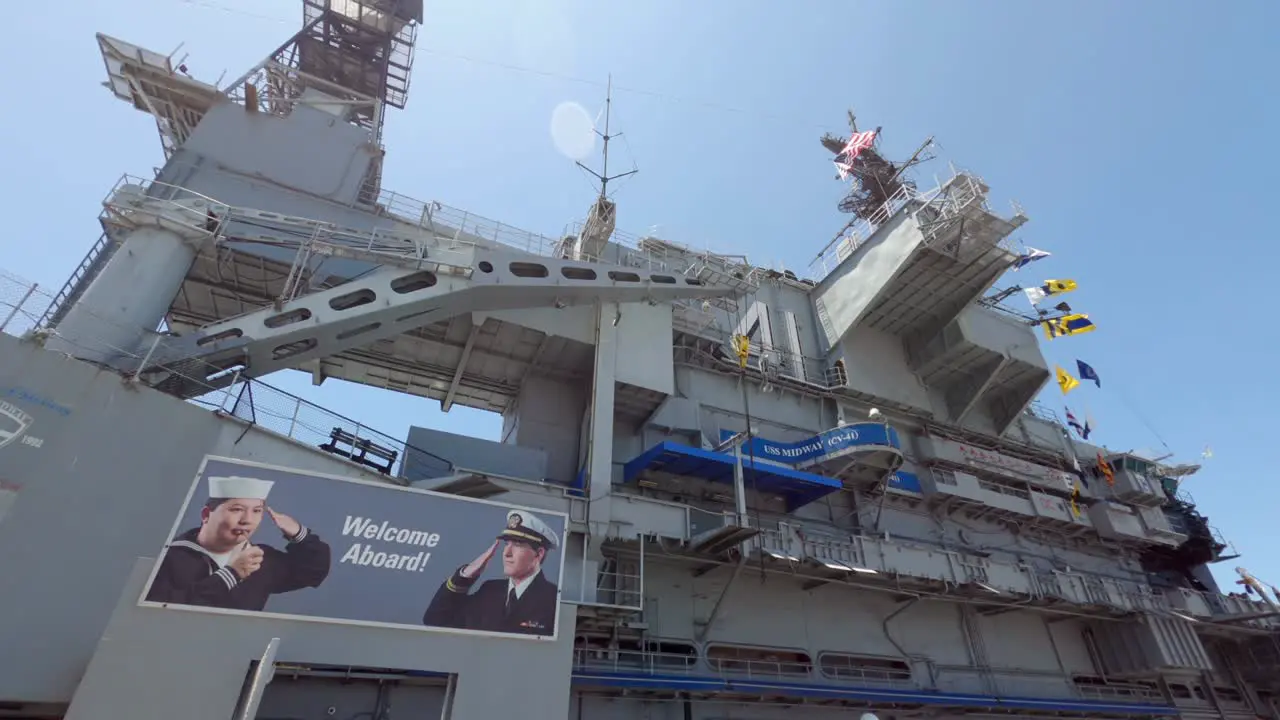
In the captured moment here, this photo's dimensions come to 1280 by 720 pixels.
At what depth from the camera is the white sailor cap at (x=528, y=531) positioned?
852 centimetres

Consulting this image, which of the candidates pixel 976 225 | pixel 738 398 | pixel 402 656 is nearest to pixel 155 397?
pixel 402 656

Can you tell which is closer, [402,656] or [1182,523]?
[402,656]

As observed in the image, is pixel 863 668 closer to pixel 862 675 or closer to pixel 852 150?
pixel 862 675

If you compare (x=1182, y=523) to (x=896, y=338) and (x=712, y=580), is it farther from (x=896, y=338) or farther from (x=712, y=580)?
(x=712, y=580)

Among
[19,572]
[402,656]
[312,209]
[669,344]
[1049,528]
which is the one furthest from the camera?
[1049,528]

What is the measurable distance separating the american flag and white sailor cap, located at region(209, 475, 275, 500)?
1071 inches

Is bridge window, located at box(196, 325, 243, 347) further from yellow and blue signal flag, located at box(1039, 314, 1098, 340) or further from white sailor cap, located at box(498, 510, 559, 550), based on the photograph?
yellow and blue signal flag, located at box(1039, 314, 1098, 340)

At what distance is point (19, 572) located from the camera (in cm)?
787

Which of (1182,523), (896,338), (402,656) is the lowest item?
(402,656)

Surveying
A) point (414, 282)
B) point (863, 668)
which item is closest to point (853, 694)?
point (863, 668)

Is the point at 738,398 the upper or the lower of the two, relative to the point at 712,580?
upper

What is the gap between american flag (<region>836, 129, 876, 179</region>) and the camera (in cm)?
2781

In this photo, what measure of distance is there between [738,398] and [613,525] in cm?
805

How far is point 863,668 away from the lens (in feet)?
55.1
